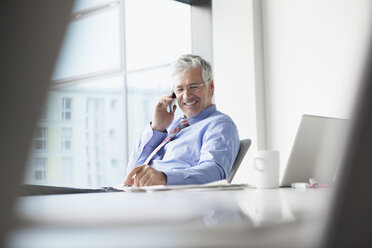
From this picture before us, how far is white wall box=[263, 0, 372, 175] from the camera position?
3567 mm

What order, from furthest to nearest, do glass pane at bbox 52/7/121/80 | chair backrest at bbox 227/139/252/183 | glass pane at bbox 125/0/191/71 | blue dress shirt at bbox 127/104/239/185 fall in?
glass pane at bbox 52/7/121/80 < glass pane at bbox 125/0/191/71 < chair backrest at bbox 227/139/252/183 < blue dress shirt at bbox 127/104/239/185

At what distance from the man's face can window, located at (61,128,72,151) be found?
19.6ft

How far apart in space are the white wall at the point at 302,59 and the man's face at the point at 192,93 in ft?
4.41

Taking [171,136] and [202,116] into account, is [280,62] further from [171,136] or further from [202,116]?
[171,136]

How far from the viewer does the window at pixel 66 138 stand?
8.20 meters

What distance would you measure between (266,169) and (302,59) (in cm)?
269

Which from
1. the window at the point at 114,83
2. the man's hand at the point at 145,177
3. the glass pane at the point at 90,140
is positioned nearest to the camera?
the man's hand at the point at 145,177

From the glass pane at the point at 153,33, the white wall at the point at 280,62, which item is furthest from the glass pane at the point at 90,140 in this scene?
the white wall at the point at 280,62

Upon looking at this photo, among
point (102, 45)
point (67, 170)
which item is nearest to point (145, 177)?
point (102, 45)

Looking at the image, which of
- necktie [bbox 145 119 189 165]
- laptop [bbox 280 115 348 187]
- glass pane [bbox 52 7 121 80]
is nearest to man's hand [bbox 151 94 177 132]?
necktie [bbox 145 119 189 165]

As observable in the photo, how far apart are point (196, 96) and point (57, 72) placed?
243 centimetres

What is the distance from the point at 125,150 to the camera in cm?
606

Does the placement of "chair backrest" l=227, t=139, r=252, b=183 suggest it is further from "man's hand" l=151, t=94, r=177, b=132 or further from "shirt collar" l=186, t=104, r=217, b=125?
"man's hand" l=151, t=94, r=177, b=132

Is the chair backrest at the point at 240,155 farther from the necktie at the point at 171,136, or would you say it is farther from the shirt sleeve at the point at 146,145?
the shirt sleeve at the point at 146,145
